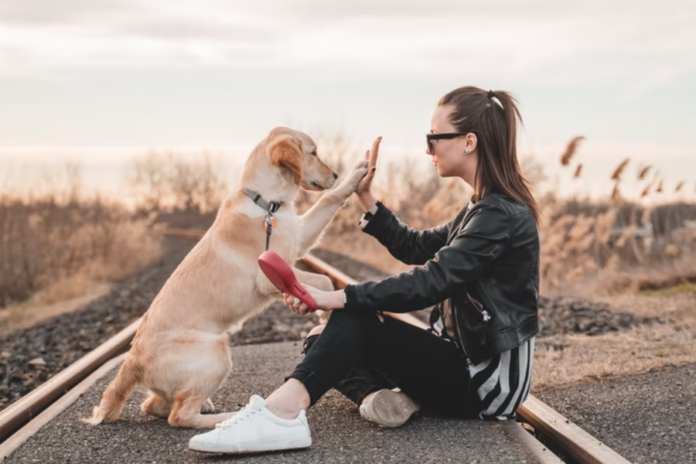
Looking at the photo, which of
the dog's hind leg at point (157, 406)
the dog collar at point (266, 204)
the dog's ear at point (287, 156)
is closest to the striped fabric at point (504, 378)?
the dog collar at point (266, 204)

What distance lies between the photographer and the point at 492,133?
3.60 meters

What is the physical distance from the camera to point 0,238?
1407 cm

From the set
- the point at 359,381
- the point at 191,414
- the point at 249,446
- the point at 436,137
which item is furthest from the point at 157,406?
the point at 436,137

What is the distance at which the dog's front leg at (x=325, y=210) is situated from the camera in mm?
4586

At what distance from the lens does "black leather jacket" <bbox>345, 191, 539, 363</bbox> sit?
3.36 m

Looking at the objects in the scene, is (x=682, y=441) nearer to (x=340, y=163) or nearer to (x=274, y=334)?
(x=274, y=334)

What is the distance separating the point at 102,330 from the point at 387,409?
19.4ft

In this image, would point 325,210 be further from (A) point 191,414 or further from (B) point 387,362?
(A) point 191,414

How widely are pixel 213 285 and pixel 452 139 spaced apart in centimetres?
150

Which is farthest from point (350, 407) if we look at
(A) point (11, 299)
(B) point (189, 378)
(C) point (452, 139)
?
(A) point (11, 299)

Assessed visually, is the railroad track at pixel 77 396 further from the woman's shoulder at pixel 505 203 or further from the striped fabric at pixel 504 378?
the woman's shoulder at pixel 505 203

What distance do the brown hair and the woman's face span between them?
0.03 m

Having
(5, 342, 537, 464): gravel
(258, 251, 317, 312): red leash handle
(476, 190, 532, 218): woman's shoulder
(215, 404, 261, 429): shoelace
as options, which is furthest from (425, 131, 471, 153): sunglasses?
(215, 404, 261, 429): shoelace

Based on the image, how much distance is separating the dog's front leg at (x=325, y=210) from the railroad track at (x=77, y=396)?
164 centimetres
